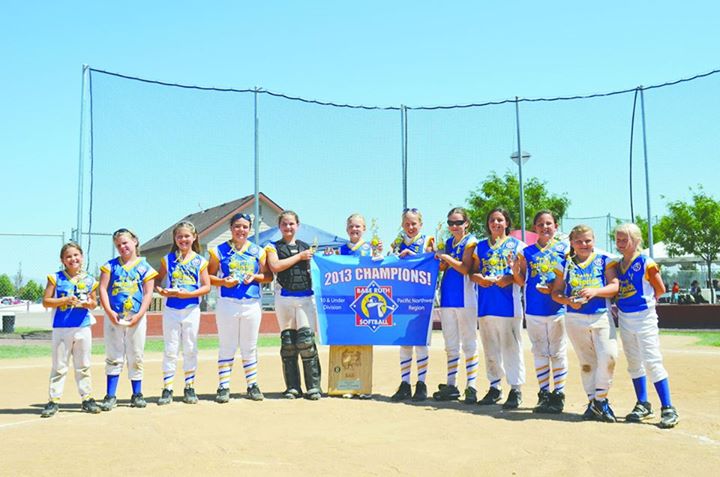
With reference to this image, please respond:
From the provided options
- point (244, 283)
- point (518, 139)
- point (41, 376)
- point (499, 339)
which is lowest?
point (41, 376)

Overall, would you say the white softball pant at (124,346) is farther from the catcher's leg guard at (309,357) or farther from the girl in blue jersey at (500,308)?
the girl in blue jersey at (500,308)

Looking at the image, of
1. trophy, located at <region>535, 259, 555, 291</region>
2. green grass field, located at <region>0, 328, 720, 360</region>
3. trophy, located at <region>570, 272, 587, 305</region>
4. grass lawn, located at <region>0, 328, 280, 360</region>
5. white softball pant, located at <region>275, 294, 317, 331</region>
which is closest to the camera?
trophy, located at <region>570, 272, 587, 305</region>

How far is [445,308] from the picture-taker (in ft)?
21.1

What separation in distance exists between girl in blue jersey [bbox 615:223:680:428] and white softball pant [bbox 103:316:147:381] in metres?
4.24

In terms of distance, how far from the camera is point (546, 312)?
570 cm

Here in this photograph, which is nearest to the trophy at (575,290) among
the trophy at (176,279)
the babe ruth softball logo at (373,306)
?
the babe ruth softball logo at (373,306)

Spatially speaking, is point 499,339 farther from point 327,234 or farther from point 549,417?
point 327,234

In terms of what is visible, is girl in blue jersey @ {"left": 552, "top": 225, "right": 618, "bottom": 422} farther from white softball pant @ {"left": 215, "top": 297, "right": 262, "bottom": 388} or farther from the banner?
white softball pant @ {"left": 215, "top": 297, "right": 262, "bottom": 388}

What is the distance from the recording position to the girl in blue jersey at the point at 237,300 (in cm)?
645

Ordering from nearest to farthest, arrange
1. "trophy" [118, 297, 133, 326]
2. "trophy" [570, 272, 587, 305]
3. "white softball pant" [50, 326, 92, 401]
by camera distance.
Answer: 1. "trophy" [570, 272, 587, 305]
2. "white softball pant" [50, 326, 92, 401]
3. "trophy" [118, 297, 133, 326]

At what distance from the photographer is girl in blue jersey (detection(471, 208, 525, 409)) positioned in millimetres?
6047

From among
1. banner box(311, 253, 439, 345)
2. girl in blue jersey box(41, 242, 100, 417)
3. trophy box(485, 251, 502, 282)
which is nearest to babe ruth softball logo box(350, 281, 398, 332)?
banner box(311, 253, 439, 345)

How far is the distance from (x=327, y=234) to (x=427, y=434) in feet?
27.2

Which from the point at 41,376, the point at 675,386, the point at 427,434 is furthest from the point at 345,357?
the point at 41,376
